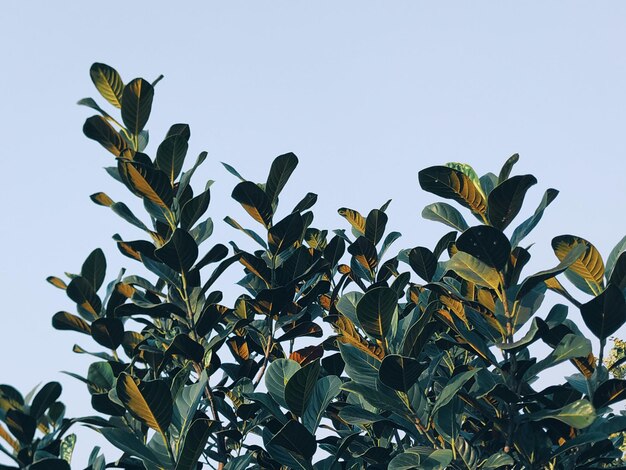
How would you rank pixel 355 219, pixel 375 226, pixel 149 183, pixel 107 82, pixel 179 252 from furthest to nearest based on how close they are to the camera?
1. pixel 355 219
2. pixel 375 226
3. pixel 107 82
4. pixel 149 183
5. pixel 179 252

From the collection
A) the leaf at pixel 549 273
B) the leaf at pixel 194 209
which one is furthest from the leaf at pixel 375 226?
the leaf at pixel 549 273

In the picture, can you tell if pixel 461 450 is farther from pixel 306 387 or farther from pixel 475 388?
pixel 306 387

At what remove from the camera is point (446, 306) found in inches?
139

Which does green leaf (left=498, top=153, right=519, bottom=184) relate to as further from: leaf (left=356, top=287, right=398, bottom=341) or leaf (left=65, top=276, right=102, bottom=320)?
leaf (left=65, top=276, right=102, bottom=320)

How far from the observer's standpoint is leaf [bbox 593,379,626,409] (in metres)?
3.16

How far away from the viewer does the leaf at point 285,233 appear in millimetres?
4039

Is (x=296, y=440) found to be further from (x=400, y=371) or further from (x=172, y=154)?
(x=172, y=154)

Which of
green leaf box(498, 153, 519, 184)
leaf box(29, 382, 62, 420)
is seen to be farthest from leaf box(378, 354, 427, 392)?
leaf box(29, 382, 62, 420)

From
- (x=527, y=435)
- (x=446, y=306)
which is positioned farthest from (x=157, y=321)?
(x=527, y=435)

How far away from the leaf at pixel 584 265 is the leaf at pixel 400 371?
31.1 inches

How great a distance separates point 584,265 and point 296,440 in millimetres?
1391

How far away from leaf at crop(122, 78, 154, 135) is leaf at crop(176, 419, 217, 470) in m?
1.76

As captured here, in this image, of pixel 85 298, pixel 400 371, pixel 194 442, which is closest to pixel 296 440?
pixel 194 442

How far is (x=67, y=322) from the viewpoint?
4066 millimetres
